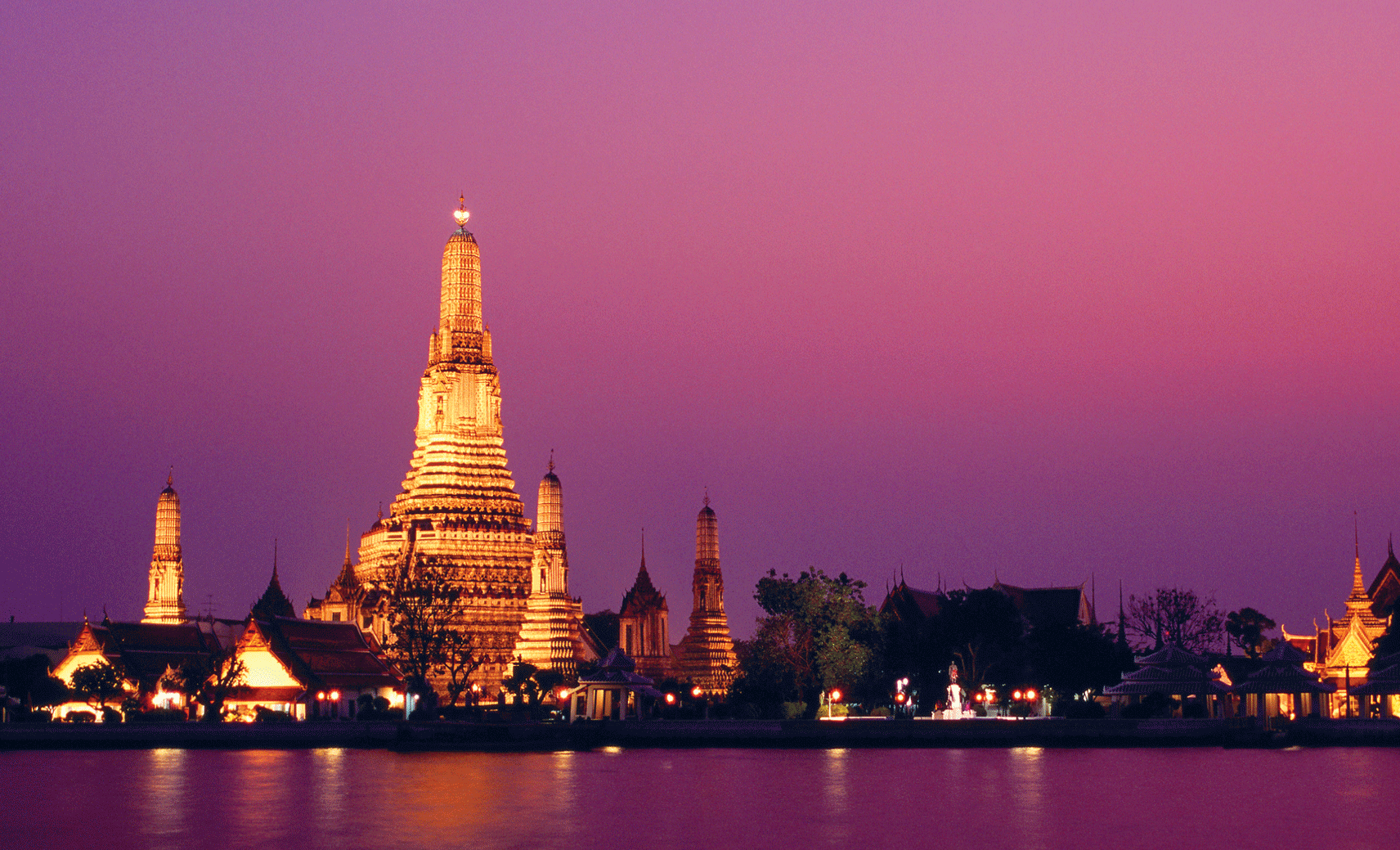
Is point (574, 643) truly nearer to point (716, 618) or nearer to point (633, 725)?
point (716, 618)

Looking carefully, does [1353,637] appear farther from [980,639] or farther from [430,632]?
[430,632]

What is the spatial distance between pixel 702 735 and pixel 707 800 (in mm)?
22827

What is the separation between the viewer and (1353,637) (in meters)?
96.1

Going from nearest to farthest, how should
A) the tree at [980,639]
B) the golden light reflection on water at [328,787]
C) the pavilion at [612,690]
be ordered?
the golden light reflection on water at [328,787] < the pavilion at [612,690] < the tree at [980,639]

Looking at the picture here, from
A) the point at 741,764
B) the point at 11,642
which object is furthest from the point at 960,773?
the point at 11,642

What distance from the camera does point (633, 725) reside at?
7588 centimetres

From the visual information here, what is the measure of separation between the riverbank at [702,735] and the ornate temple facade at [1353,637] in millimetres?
18836

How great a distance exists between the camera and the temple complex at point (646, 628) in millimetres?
99688

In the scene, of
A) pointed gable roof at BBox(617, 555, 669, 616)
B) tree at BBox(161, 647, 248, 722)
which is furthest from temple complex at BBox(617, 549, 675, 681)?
tree at BBox(161, 647, 248, 722)

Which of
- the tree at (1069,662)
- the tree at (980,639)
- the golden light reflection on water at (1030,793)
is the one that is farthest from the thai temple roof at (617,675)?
the tree at (1069,662)

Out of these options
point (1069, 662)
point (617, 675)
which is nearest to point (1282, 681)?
point (1069, 662)

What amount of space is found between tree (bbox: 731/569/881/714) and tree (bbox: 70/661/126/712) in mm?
27031

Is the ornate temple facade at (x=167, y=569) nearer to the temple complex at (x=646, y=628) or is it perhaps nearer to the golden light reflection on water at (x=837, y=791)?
the temple complex at (x=646, y=628)

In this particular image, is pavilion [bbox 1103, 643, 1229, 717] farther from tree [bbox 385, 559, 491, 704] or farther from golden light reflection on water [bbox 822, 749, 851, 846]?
tree [bbox 385, 559, 491, 704]
